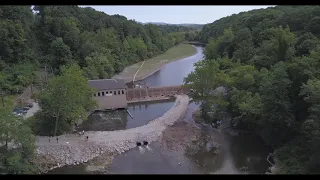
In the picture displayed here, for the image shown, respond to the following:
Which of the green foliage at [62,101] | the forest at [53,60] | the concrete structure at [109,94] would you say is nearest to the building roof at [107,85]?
the concrete structure at [109,94]

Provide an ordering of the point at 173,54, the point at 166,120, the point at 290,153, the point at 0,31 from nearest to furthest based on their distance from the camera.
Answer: the point at 290,153 → the point at 166,120 → the point at 0,31 → the point at 173,54

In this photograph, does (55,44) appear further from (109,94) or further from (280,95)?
(280,95)

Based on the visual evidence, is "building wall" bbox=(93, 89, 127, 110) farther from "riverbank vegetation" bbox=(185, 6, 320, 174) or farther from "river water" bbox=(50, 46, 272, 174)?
"riverbank vegetation" bbox=(185, 6, 320, 174)

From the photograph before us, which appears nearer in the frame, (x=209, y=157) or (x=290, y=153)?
(x=290, y=153)

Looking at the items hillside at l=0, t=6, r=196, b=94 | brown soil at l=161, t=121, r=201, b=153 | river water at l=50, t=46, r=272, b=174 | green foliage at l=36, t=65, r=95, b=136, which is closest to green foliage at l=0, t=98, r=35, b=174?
river water at l=50, t=46, r=272, b=174

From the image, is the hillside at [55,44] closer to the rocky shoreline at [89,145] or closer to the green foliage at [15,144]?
the rocky shoreline at [89,145]

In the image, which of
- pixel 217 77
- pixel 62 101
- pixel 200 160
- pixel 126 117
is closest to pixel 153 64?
pixel 126 117

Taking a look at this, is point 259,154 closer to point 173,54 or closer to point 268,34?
point 268,34
